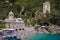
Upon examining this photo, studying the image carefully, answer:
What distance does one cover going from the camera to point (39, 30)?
24438 mm

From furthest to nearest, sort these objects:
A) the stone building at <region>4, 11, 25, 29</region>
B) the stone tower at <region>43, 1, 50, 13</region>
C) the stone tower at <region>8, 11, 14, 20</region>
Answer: the stone tower at <region>43, 1, 50, 13</region> → the stone tower at <region>8, 11, 14, 20</region> → the stone building at <region>4, 11, 25, 29</region>

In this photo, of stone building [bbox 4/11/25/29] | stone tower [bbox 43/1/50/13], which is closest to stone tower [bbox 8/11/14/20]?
stone building [bbox 4/11/25/29]

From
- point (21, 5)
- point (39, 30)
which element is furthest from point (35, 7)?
point (39, 30)

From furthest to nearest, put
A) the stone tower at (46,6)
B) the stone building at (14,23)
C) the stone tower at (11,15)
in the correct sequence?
the stone tower at (46,6) → the stone tower at (11,15) → the stone building at (14,23)

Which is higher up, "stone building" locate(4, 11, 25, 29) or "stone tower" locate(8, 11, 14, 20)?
"stone tower" locate(8, 11, 14, 20)

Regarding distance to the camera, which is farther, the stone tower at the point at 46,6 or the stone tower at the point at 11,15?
the stone tower at the point at 46,6

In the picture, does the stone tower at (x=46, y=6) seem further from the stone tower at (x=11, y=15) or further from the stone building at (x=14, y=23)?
the stone tower at (x=11, y=15)

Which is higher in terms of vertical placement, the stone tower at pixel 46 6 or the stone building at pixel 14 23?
the stone tower at pixel 46 6

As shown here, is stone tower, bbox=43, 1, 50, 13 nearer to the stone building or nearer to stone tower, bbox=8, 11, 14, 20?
the stone building

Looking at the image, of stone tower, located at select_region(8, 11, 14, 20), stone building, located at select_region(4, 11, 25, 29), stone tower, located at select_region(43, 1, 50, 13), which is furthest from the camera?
stone tower, located at select_region(43, 1, 50, 13)

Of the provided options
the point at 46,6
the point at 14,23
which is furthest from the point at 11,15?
the point at 46,6

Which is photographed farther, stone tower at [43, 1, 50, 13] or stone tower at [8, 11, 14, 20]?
stone tower at [43, 1, 50, 13]

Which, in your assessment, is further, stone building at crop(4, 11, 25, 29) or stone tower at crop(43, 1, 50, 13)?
stone tower at crop(43, 1, 50, 13)

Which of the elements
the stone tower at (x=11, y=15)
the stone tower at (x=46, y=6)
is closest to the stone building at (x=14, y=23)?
the stone tower at (x=11, y=15)
